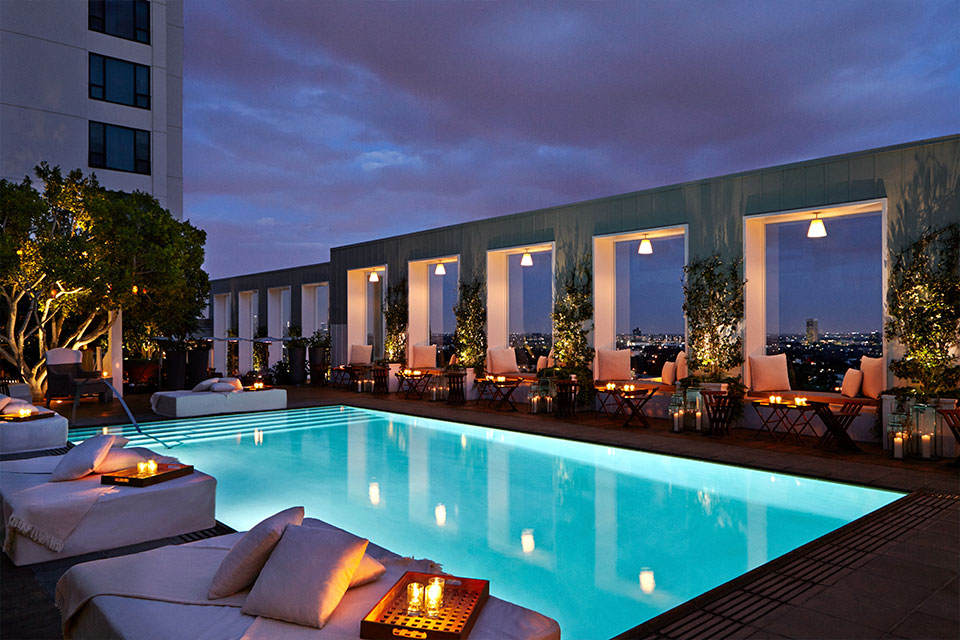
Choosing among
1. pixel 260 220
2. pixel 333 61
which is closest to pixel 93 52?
pixel 333 61

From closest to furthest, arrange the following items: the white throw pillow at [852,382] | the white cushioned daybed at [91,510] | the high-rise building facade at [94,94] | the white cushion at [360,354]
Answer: the white cushioned daybed at [91,510]
the white throw pillow at [852,382]
the high-rise building facade at [94,94]
the white cushion at [360,354]

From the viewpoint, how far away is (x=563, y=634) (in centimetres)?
310

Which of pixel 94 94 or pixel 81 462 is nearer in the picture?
pixel 81 462

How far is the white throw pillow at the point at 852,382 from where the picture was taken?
8.12m

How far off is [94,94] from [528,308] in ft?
35.9

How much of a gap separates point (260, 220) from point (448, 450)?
1861cm

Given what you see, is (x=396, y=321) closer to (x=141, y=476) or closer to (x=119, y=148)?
(x=119, y=148)

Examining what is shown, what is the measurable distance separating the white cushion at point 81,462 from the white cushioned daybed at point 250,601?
5.88 feet

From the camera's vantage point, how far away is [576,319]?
11117mm

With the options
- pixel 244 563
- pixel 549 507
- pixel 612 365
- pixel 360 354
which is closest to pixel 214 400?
pixel 360 354

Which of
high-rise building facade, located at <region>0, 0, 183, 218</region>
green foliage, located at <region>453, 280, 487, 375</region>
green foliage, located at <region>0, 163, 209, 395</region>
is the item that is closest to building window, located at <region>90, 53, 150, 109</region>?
high-rise building facade, located at <region>0, 0, 183, 218</region>

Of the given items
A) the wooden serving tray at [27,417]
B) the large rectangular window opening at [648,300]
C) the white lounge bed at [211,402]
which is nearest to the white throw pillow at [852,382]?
the large rectangular window opening at [648,300]

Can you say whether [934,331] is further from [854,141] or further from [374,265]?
[374,265]

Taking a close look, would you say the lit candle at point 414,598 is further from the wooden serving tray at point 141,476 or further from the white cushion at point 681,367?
the white cushion at point 681,367
